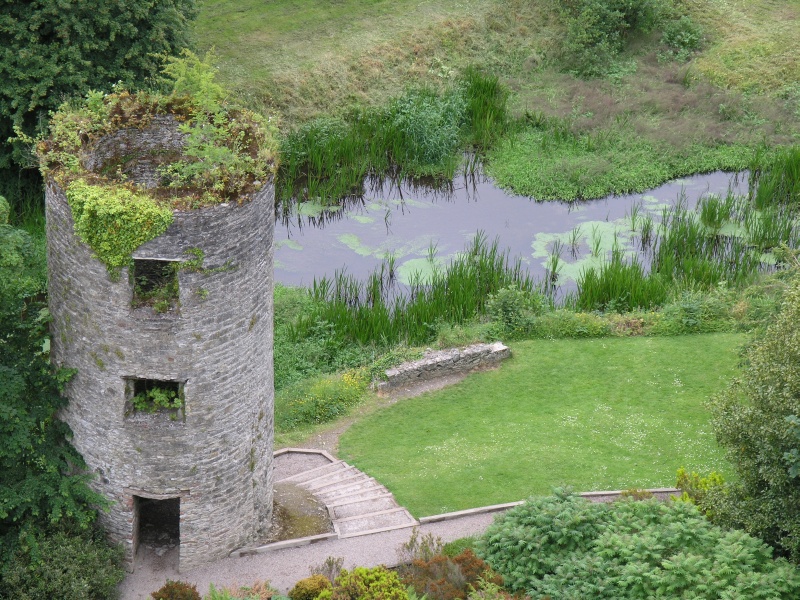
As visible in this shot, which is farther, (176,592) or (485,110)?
(485,110)

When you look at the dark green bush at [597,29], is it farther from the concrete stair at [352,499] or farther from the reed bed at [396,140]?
the concrete stair at [352,499]

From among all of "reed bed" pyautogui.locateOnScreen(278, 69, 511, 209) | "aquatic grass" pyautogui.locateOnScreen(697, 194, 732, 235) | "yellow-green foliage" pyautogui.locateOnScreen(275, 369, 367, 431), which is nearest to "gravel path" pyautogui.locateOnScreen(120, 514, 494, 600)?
"yellow-green foliage" pyautogui.locateOnScreen(275, 369, 367, 431)

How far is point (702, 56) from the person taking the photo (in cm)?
3694

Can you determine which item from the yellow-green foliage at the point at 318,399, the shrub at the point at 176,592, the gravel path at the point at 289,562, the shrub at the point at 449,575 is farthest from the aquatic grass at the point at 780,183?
the shrub at the point at 176,592

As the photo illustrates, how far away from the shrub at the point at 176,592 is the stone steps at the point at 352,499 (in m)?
2.78

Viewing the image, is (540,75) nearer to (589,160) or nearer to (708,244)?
(589,160)

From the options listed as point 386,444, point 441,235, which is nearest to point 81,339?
point 386,444

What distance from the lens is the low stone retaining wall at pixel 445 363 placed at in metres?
23.8

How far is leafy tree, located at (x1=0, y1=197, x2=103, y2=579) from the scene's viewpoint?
16203 mm

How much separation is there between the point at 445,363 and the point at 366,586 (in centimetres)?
808

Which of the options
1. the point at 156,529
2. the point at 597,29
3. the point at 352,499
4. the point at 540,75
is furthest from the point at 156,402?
the point at 597,29

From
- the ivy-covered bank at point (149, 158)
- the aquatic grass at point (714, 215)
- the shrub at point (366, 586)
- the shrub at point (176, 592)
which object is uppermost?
the ivy-covered bank at point (149, 158)

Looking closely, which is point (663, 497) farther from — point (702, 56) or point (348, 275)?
point (702, 56)

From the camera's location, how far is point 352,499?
779 inches
